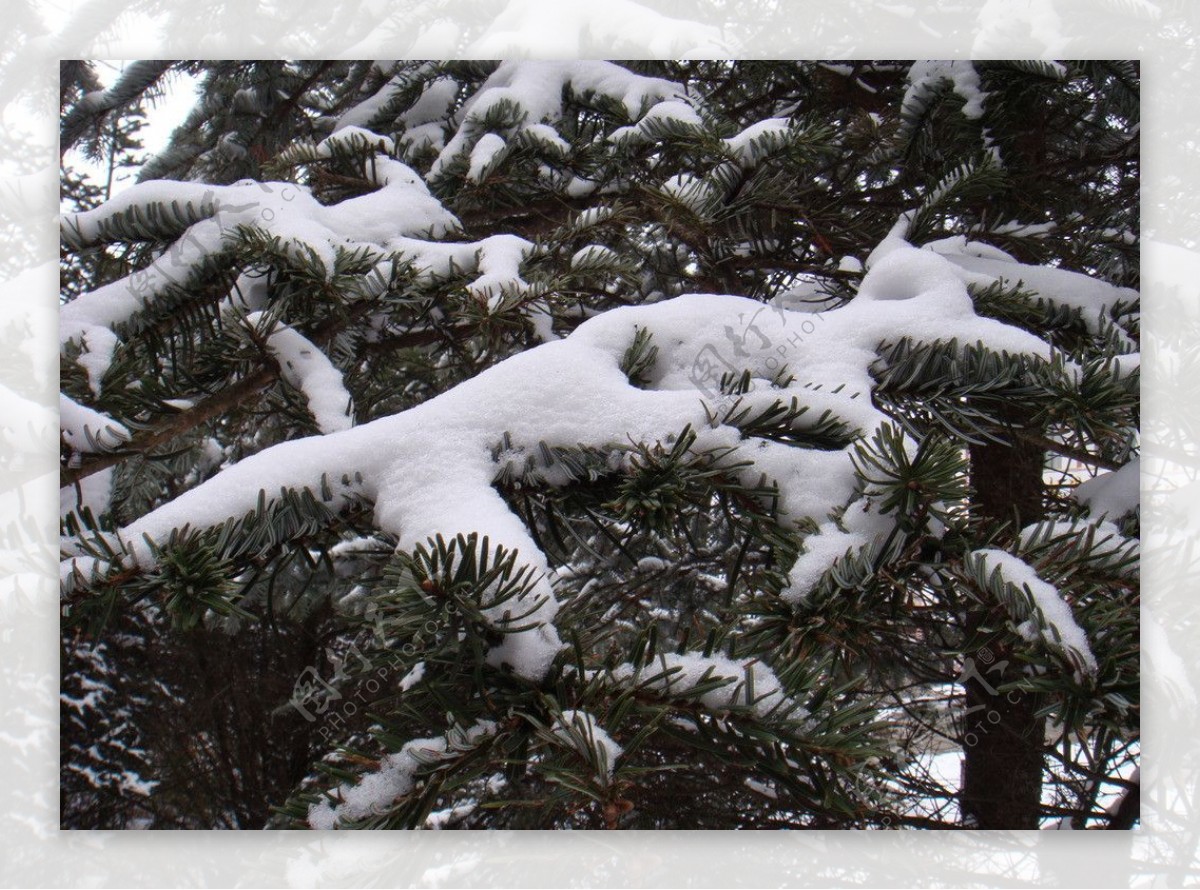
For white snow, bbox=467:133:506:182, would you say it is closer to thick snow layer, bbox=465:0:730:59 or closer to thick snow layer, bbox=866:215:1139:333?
thick snow layer, bbox=465:0:730:59

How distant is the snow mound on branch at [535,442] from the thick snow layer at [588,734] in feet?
0.09

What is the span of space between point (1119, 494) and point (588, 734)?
2.01 ft

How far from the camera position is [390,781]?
1.28 ft

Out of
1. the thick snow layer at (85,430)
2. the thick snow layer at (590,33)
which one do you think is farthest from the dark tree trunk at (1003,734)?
the thick snow layer at (85,430)

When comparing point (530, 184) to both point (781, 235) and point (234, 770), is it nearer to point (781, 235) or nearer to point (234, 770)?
point (781, 235)

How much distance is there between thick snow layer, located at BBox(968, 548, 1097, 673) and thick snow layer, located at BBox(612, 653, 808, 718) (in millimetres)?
122

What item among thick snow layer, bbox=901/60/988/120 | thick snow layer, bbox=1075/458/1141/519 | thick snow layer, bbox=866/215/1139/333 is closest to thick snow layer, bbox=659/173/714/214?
thick snow layer, bbox=866/215/1139/333

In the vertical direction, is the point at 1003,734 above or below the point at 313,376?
below

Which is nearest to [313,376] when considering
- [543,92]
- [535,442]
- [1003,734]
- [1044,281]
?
[535,442]

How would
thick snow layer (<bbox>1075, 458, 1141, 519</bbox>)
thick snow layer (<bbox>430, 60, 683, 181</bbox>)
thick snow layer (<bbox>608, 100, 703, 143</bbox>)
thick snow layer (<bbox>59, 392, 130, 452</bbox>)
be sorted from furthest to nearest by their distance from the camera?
thick snow layer (<bbox>430, 60, 683, 181</bbox>)
thick snow layer (<bbox>608, 100, 703, 143</bbox>)
thick snow layer (<bbox>1075, 458, 1141, 519</bbox>)
thick snow layer (<bbox>59, 392, 130, 452</bbox>)

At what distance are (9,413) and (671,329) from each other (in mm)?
530

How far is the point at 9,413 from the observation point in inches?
26.4

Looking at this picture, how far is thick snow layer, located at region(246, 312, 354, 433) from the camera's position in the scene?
61cm

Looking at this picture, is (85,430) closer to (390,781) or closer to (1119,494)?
(390,781)
